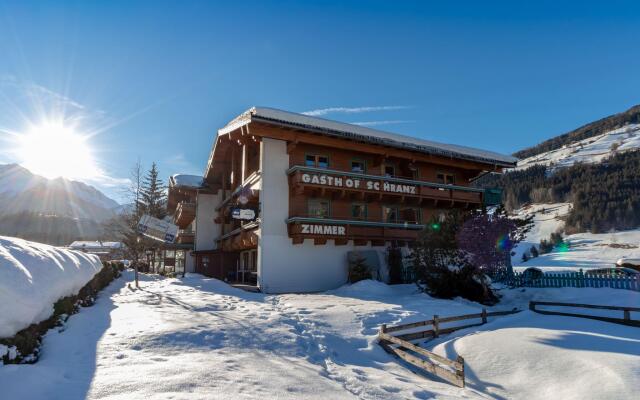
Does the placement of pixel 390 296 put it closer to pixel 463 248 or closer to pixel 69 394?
pixel 463 248

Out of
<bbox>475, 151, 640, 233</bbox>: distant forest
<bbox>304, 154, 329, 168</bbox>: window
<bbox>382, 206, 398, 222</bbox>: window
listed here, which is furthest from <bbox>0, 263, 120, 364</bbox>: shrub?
<bbox>475, 151, 640, 233</bbox>: distant forest

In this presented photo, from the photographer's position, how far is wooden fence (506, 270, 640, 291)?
18.0 meters

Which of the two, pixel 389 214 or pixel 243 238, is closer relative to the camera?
pixel 243 238

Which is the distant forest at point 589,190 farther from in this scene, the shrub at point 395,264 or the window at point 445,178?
the shrub at point 395,264

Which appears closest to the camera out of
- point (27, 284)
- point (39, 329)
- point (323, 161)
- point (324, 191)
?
point (27, 284)

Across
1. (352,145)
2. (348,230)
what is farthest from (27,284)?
(352,145)

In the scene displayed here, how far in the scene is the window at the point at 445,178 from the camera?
91.5ft

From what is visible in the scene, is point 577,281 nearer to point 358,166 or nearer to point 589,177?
point 358,166

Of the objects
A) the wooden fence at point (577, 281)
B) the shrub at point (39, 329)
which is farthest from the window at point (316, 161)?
the shrub at point (39, 329)

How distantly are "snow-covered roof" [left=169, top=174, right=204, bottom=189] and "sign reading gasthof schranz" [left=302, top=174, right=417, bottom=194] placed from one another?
14590 millimetres

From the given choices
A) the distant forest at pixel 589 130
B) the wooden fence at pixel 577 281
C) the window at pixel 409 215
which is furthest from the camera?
the distant forest at pixel 589 130

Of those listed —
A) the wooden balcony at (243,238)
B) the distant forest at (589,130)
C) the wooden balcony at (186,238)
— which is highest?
the distant forest at (589,130)

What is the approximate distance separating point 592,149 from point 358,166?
106 meters

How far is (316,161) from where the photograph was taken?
23266 millimetres
